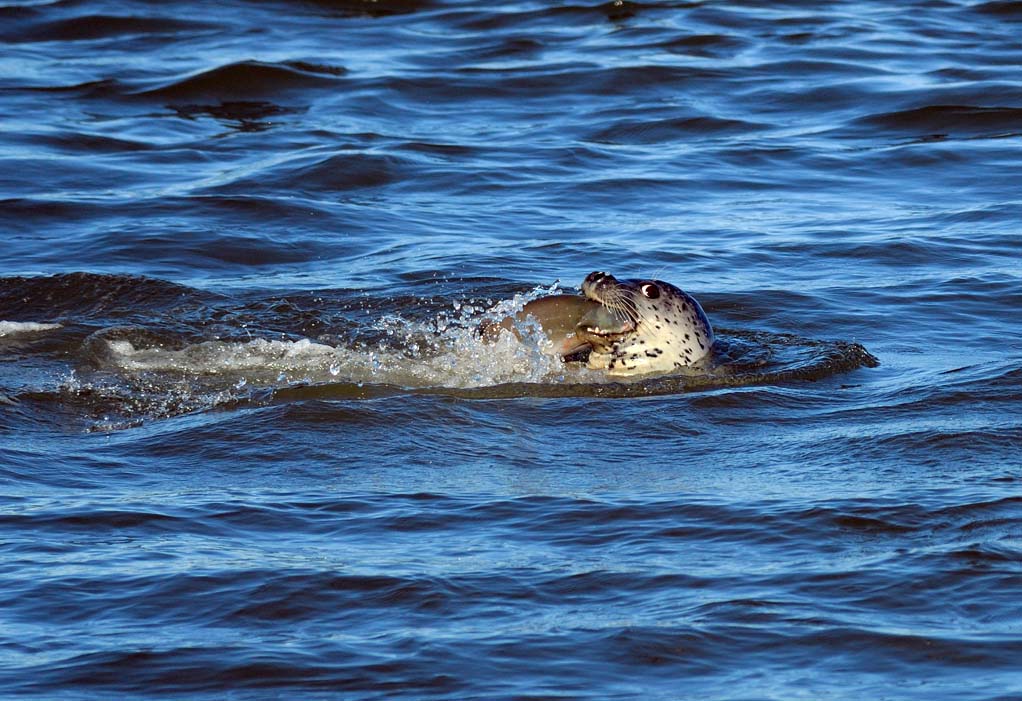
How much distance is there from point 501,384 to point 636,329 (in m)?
0.71

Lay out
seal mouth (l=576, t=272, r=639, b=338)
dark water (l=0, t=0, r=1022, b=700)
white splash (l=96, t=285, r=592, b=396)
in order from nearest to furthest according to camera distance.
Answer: dark water (l=0, t=0, r=1022, b=700) < white splash (l=96, t=285, r=592, b=396) < seal mouth (l=576, t=272, r=639, b=338)

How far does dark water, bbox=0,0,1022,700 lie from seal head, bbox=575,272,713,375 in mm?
154

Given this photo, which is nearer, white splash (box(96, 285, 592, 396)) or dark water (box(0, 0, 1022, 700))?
dark water (box(0, 0, 1022, 700))

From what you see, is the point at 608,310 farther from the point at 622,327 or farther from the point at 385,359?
the point at 385,359

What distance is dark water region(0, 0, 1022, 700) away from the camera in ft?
16.9

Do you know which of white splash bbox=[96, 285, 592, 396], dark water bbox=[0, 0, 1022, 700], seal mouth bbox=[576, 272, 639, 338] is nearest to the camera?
dark water bbox=[0, 0, 1022, 700]

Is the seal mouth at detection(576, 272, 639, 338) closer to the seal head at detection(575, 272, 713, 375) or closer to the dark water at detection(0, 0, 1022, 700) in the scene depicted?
the seal head at detection(575, 272, 713, 375)

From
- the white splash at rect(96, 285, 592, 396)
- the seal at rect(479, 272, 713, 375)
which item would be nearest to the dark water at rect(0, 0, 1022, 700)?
the white splash at rect(96, 285, 592, 396)

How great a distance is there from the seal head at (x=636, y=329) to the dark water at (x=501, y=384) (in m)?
0.15

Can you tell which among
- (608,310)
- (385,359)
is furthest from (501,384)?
(385,359)

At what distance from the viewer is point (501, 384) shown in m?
8.14

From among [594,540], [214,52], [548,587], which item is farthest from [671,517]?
→ [214,52]

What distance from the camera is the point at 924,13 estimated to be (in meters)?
20.0

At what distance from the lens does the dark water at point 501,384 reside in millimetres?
5156
